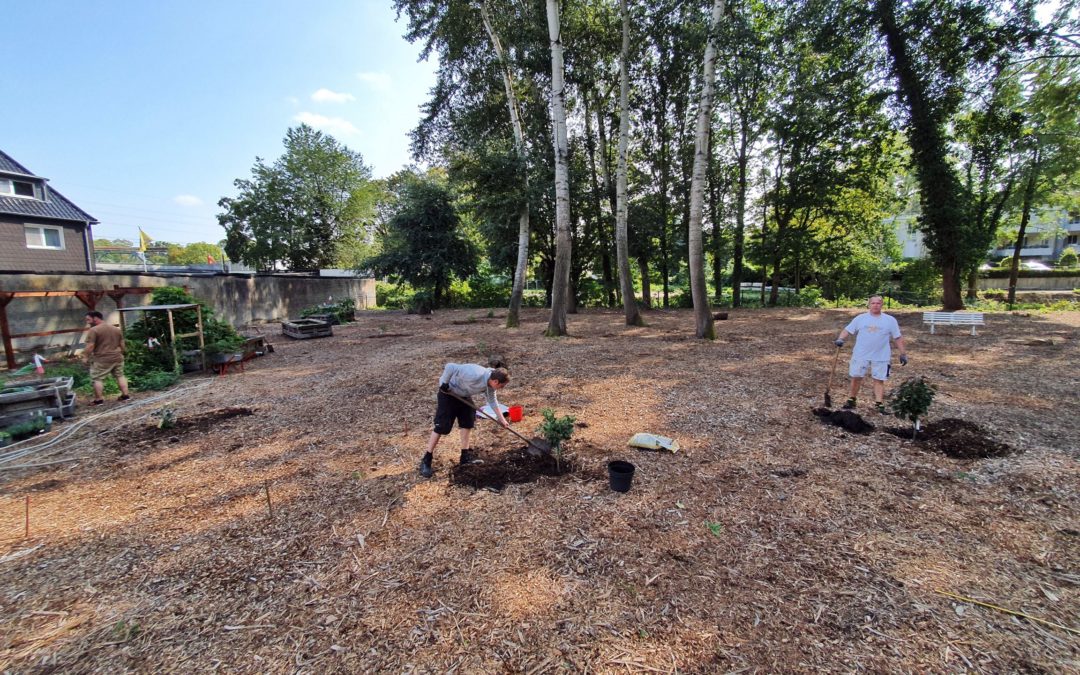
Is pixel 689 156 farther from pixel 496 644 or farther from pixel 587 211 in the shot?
pixel 496 644

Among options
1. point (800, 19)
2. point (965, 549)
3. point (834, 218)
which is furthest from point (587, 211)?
point (965, 549)

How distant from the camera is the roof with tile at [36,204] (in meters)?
19.6

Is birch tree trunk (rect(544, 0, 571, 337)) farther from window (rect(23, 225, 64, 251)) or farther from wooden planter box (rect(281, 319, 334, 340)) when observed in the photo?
window (rect(23, 225, 64, 251))

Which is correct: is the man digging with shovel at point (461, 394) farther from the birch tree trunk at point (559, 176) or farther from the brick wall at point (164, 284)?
the brick wall at point (164, 284)

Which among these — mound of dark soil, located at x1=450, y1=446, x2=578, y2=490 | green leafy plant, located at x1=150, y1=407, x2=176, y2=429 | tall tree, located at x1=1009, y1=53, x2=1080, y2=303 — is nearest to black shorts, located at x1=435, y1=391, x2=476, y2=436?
mound of dark soil, located at x1=450, y1=446, x2=578, y2=490

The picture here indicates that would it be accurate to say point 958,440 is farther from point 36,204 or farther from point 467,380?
point 36,204

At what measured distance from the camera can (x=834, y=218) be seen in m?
21.3

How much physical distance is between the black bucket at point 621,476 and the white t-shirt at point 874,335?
13.3 feet

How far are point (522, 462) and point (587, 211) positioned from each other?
1842 centimetres

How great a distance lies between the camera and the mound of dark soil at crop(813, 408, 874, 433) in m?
5.15

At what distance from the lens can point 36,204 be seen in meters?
20.6

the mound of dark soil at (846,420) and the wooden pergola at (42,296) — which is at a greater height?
the wooden pergola at (42,296)

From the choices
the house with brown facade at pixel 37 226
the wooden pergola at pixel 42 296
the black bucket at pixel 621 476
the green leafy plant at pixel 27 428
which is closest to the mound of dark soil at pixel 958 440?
the black bucket at pixel 621 476

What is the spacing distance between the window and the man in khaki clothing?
21.6 metres
